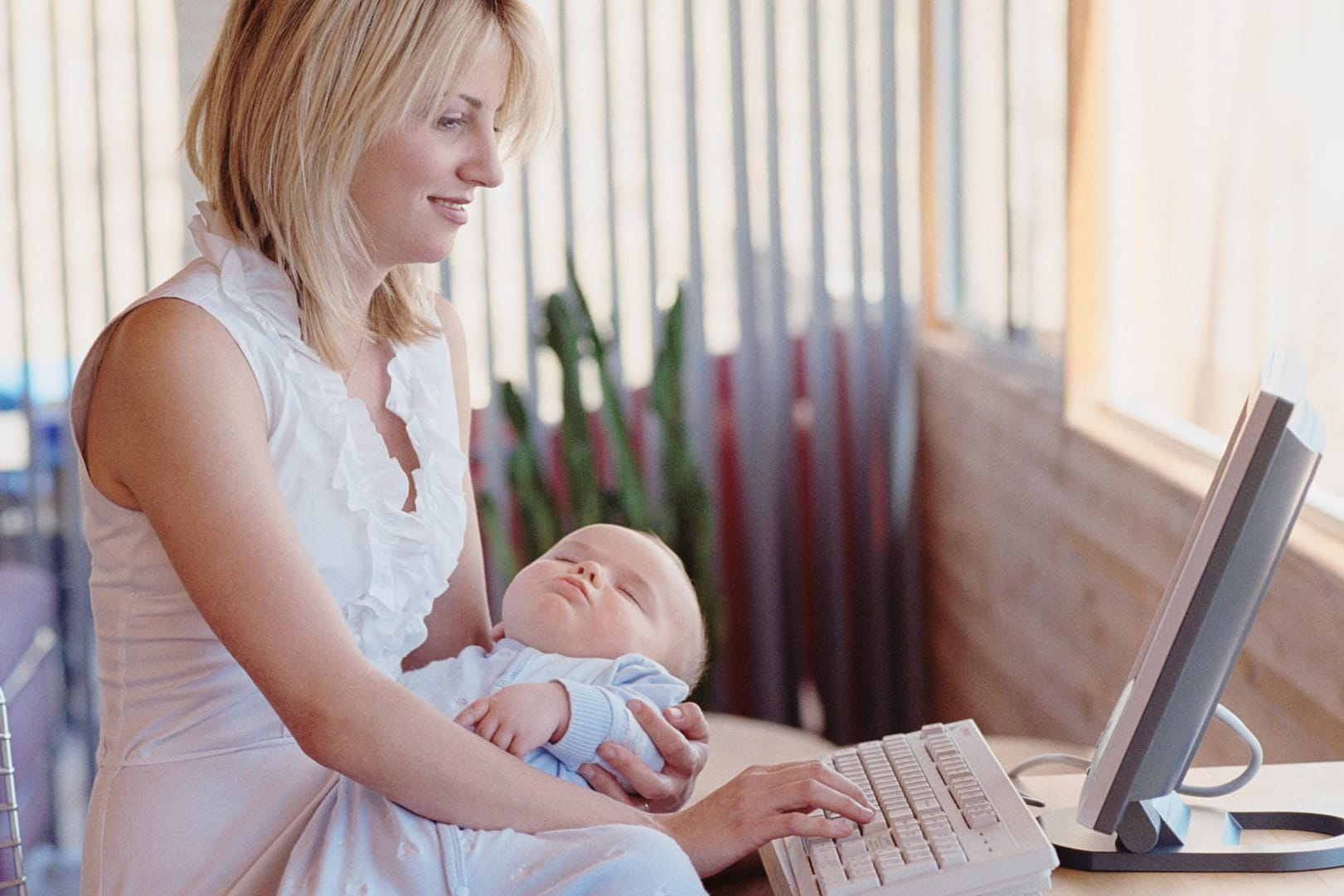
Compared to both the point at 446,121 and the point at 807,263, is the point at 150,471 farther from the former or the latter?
the point at 807,263

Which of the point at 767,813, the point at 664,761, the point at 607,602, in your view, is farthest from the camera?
the point at 607,602

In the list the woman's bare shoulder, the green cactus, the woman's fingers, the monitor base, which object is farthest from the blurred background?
the woman's bare shoulder

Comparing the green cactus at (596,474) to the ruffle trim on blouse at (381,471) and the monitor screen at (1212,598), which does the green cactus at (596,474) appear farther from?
the monitor screen at (1212,598)

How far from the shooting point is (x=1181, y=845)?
114 cm

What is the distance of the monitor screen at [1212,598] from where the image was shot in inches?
40.3

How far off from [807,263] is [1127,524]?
5.18ft

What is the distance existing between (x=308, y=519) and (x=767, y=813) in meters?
0.50

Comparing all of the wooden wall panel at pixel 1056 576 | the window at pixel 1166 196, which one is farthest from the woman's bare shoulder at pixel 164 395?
the window at pixel 1166 196

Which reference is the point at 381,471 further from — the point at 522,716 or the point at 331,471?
the point at 522,716

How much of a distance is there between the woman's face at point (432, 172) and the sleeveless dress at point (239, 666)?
0.38 ft

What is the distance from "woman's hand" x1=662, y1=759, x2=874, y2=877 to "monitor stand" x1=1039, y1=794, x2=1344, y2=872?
Result: 0.60ft

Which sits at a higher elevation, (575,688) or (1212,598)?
(1212,598)

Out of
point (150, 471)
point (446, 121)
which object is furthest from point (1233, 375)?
point (150, 471)

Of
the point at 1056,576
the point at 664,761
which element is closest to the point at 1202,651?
the point at 664,761
